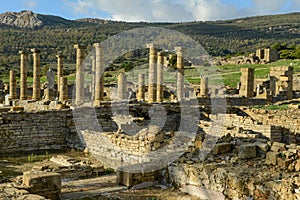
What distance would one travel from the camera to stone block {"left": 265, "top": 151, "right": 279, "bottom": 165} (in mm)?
10133

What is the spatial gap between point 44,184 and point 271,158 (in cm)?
471

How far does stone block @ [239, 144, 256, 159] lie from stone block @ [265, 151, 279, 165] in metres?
0.60

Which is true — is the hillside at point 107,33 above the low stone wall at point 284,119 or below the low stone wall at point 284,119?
above

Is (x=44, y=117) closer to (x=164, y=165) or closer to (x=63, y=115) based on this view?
(x=63, y=115)

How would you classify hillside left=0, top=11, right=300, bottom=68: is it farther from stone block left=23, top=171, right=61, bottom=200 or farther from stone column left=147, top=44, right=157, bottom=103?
stone block left=23, top=171, right=61, bottom=200

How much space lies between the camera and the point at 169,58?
55.9 metres

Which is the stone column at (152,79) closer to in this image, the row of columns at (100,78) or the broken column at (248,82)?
the row of columns at (100,78)

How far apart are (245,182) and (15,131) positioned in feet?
31.9

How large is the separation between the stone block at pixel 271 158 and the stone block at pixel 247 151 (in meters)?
0.60

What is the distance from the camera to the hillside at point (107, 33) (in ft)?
260

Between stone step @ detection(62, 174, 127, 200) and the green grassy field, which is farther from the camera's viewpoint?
the green grassy field

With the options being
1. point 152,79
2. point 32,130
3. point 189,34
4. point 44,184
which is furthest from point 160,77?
point 189,34

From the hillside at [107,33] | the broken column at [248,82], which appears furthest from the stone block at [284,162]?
the hillside at [107,33]

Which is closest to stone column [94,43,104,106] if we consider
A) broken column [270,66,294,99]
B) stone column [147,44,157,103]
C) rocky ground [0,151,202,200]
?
stone column [147,44,157,103]
